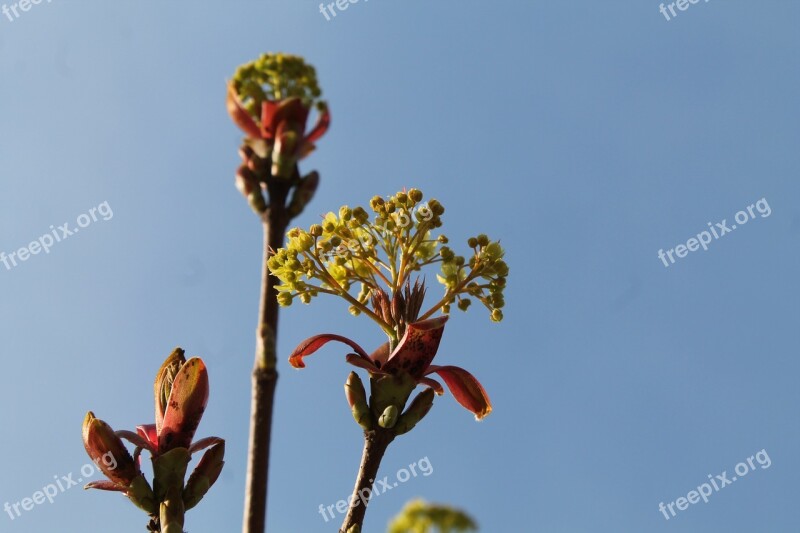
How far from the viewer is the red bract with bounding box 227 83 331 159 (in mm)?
1930

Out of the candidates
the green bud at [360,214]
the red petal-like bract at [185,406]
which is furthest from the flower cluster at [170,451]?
the green bud at [360,214]

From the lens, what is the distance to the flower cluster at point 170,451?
272 cm

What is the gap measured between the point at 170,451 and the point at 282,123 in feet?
3.79

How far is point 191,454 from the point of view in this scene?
2.78 metres

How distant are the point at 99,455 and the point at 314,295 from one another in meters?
0.79

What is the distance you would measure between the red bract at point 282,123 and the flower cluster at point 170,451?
90 centimetres

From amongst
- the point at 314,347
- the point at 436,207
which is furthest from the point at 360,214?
the point at 314,347

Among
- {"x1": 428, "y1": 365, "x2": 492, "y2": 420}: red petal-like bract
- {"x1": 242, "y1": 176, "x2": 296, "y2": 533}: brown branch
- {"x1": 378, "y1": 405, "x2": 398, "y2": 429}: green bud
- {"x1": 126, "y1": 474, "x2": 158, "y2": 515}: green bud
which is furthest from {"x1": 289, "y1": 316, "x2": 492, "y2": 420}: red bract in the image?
{"x1": 242, "y1": 176, "x2": 296, "y2": 533}: brown branch

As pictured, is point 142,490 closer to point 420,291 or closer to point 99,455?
point 99,455

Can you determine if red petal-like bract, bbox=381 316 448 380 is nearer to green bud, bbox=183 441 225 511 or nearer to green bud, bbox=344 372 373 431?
green bud, bbox=344 372 373 431

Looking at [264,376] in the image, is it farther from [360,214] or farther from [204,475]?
[360,214]

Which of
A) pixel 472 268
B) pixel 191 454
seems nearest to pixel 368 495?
pixel 191 454

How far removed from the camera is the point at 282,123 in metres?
1.98

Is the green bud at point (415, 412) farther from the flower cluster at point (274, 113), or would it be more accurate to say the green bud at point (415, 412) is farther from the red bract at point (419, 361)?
the flower cluster at point (274, 113)
